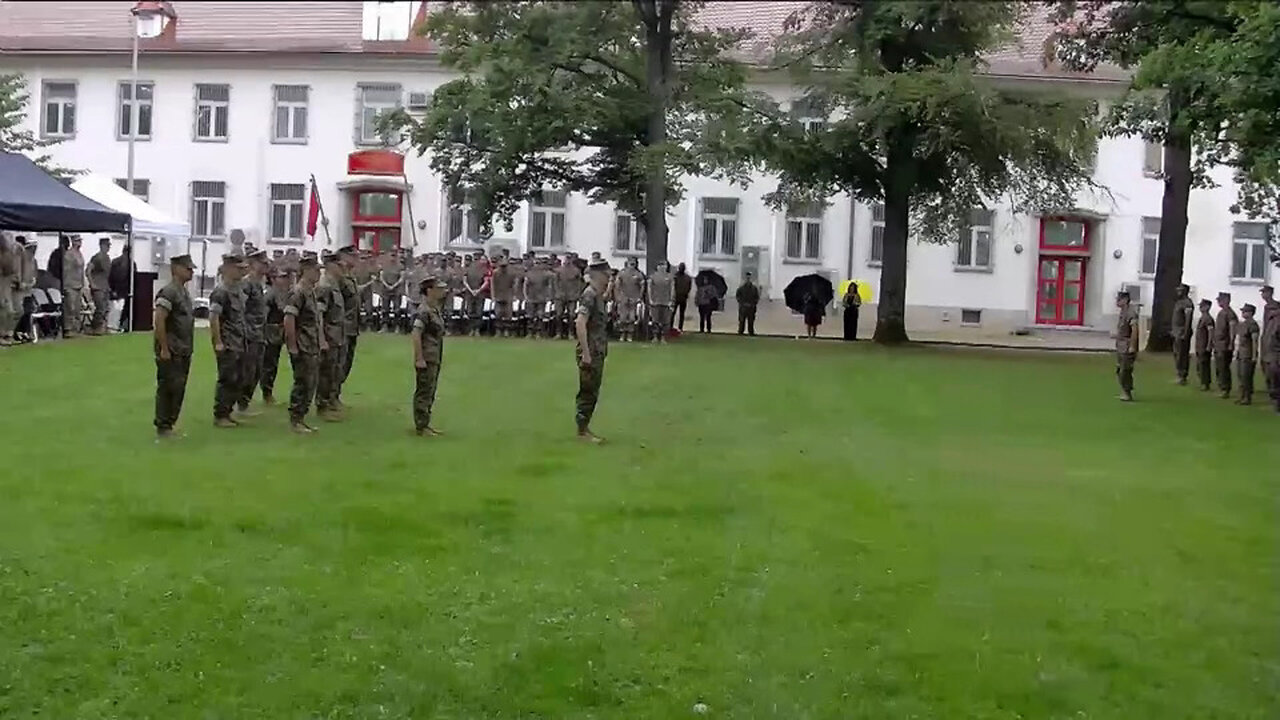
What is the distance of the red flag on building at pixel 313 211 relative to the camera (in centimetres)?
4150

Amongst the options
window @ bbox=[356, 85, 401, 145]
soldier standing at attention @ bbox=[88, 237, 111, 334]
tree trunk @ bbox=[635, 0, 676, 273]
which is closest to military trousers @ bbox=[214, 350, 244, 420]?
soldier standing at attention @ bbox=[88, 237, 111, 334]

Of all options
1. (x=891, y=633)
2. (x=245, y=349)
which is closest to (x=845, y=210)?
(x=245, y=349)

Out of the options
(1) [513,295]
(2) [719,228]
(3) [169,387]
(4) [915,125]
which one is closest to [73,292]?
(1) [513,295]

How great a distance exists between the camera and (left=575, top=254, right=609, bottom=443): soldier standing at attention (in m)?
14.7

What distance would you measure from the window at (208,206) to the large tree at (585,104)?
12572 millimetres

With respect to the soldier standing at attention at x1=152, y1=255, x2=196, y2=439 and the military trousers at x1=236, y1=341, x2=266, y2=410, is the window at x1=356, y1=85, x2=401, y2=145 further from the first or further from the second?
the soldier standing at attention at x1=152, y1=255, x2=196, y2=439

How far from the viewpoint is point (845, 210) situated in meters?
43.3

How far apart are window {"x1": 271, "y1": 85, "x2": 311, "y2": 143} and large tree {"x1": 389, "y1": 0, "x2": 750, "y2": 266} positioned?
37.4 ft

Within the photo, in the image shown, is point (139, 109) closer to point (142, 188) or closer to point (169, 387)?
point (142, 188)

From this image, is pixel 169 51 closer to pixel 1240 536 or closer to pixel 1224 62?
pixel 1224 62

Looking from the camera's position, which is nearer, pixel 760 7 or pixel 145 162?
pixel 760 7

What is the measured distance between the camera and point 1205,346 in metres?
23.4

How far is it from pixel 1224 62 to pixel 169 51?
114 feet

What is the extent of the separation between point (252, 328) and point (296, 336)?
3.55 ft
